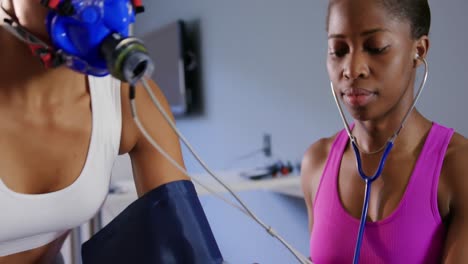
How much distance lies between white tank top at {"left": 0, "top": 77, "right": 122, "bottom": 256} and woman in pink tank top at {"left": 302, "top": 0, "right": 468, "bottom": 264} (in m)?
0.36

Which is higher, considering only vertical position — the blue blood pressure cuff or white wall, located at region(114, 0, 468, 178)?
the blue blood pressure cuff

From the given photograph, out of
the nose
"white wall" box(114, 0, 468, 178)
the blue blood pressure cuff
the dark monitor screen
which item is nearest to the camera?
the blue blood pressure cuff

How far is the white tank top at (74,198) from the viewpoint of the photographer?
2.15 ft

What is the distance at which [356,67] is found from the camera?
2.44ft

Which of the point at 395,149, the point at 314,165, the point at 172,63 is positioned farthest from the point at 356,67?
the point at 172,63

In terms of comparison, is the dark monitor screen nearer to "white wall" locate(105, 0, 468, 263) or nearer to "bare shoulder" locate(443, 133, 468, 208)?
"white wall" locate(105, 0, 468, 263)

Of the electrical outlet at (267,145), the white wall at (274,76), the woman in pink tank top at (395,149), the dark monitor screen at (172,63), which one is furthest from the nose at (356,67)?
the dark monitor screen at (172,63)

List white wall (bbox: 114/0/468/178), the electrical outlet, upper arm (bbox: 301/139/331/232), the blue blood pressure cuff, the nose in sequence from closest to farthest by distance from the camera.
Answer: the blue blood pressure cuff → the nose → upper arm (bbox: 301/139/331/232) → white wall (bbox: 114/0/468/178) → the electrical outlet

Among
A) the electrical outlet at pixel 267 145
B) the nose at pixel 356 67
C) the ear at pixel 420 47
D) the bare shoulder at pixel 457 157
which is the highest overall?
the ear at pixel 420 47

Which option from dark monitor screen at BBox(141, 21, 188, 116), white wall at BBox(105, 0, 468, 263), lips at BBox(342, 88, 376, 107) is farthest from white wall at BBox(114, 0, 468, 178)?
lips at BBox(342, 88, 376, 107)

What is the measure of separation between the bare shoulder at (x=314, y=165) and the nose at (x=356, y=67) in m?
0.26

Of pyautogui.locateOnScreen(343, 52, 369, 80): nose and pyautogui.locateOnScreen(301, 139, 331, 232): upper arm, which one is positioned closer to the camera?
pyautogui.locateOnScreen(343, 52, 369, 80): nose

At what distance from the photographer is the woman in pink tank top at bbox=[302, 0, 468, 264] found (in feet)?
2.44

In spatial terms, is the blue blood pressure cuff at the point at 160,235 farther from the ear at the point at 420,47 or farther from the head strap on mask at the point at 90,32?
the ear at the point at 420,47
